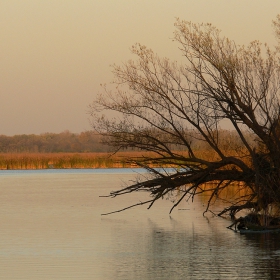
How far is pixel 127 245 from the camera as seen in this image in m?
16.4

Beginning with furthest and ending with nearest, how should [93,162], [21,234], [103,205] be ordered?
[93,162]
[103,205]
[21,234]

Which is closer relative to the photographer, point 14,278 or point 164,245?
point 14,278

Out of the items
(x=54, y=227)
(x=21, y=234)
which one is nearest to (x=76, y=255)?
(x=21, y=234)

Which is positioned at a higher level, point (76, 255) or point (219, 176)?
point (219, 176)

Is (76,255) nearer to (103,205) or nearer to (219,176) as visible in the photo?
(219,176)

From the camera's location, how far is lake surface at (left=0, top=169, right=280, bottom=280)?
1277cm

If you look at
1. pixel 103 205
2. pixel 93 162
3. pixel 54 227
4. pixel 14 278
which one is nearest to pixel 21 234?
pixel 54 227

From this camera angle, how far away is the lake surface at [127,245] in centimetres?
1277

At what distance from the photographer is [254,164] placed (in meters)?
19.3

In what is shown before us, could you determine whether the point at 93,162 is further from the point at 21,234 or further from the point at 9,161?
the point at 21,234

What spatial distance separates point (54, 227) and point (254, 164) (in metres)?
4.84

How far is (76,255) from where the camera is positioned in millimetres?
14797

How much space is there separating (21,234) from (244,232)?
484cm

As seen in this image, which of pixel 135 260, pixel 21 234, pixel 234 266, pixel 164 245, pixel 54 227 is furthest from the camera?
pixel 54 227
